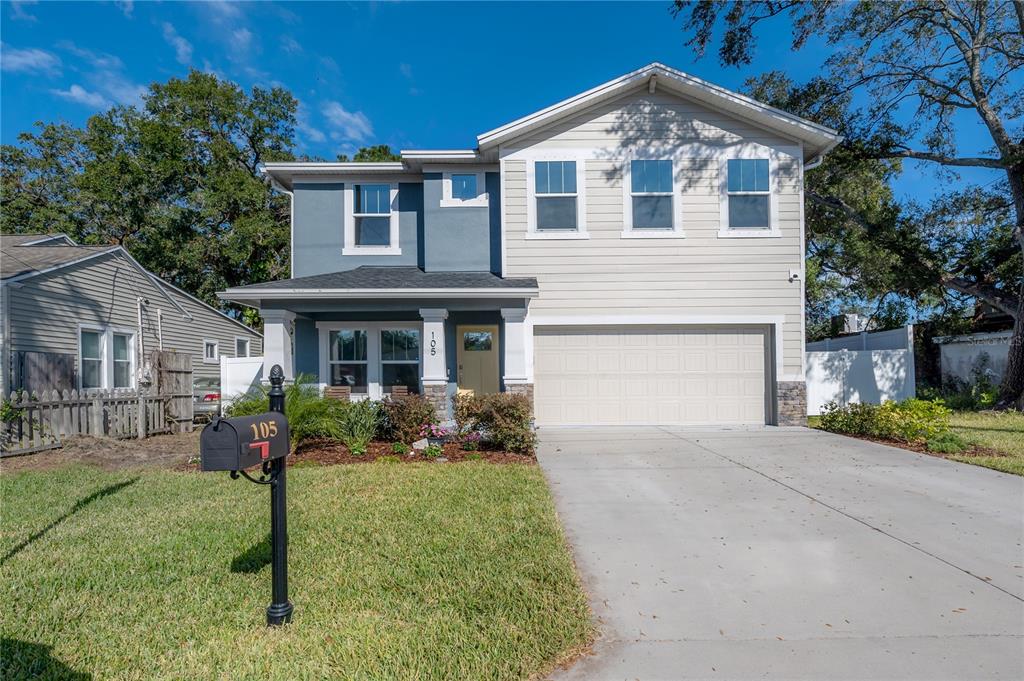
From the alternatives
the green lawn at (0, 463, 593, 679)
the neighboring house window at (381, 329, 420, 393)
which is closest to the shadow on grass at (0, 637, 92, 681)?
the green lawn at (0, 463, 593, 679)

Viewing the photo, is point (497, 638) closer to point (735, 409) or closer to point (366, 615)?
point (366, 615)

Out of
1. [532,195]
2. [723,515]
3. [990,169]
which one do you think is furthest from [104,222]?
[990,169]

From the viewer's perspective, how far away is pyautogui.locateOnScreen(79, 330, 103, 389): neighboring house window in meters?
12.7

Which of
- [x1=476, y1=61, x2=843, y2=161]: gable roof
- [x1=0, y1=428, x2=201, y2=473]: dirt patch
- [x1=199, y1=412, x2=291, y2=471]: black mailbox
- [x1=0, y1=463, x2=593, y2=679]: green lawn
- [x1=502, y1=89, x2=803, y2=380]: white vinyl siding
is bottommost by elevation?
[x1=0, y1=428, x2=201, y2=473]: dirt patch

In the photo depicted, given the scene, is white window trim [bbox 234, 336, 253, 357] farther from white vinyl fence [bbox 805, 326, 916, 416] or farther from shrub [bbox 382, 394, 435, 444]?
white vinyl fence [bbox 805, 326, 916, 416]

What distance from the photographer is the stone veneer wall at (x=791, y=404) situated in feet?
34.4

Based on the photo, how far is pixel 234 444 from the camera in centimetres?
273

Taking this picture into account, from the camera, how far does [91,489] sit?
6148 mm

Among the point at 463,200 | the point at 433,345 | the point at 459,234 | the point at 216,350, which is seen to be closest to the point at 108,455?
the point at 433,345

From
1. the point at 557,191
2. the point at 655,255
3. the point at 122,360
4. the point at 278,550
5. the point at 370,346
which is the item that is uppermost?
the point at 557,191

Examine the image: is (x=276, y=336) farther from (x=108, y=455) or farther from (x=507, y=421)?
(x=507, y=421)

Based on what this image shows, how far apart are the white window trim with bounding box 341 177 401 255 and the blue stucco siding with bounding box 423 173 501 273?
0.85 metres

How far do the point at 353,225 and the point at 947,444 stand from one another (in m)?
11.7

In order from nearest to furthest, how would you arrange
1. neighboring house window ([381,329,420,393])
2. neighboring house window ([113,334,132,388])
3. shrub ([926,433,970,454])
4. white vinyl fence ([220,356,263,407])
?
shrub ([926,433,970,454]) → neighboring house window ([381,329,420,393]) → white vinyl fence ([220,356,263,407]) → neighboring house window ([113,334,132,388])
